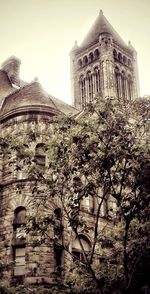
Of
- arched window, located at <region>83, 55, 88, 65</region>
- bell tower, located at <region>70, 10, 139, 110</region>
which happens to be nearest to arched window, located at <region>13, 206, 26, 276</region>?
bell tower, located at <region>70, 10, 139, 110</region>

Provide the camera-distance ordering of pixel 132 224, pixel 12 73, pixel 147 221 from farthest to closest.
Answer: pixel 12 73 → pixel 132 224 → pixel 147 221

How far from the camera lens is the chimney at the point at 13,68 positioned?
35.9 meters

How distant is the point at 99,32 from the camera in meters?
56.7

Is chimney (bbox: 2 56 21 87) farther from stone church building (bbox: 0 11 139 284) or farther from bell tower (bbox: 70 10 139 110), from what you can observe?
bell tower (bbox: 70 10 139 110)

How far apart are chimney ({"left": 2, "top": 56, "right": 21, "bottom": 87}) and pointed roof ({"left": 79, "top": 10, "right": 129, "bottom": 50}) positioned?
22.6 meters

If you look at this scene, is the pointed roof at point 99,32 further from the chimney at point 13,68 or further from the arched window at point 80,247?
the arched window at point 80,247

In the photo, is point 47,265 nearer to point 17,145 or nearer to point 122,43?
point 17,145

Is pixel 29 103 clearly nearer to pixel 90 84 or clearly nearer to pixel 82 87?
pixel 90 84

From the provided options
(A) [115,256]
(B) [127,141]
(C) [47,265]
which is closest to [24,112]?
(C) [47,265]

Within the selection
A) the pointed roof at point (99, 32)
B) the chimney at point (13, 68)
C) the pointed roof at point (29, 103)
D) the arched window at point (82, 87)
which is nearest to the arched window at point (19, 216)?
the pointed roof at point (29, 103)

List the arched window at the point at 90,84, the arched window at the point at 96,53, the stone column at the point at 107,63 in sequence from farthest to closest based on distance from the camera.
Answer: the arched window at the point at 96,53, the arched window at the point at 90,84, the stone column at the point at 107,63

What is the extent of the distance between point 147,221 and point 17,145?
5.21 m

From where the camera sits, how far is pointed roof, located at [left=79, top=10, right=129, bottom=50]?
56.9 metres

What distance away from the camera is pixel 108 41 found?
5534 cm
